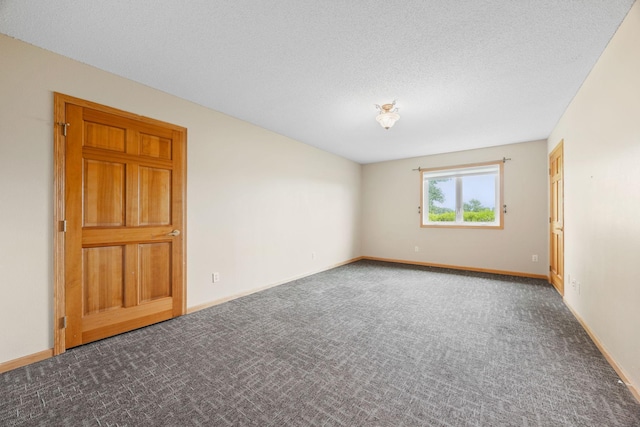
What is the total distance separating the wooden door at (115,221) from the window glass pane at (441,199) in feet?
15.9

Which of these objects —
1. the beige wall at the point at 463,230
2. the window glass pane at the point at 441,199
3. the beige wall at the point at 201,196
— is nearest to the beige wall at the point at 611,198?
the beige wall at the point at 463,230

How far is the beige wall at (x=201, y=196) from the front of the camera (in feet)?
6.28

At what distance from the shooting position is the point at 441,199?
5535mm

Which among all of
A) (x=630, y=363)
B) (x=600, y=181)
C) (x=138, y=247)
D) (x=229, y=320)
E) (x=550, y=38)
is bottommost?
(x=229, y=320)

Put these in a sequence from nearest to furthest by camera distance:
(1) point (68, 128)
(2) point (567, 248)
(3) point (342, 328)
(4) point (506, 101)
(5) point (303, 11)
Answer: (5) point (303, 11), (1) point (68, 128), (3) point (342, 328), (4) point (506, 101), (2) point (567, 248)

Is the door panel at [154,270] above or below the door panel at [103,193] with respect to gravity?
below

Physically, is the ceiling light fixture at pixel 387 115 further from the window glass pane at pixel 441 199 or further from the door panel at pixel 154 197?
the window glass pane at pixel 441 199

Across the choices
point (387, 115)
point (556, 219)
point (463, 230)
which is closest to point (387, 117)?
point (387, 115)

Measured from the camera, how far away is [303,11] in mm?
1646

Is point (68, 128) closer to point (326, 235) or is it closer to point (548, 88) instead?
point (326, 235)

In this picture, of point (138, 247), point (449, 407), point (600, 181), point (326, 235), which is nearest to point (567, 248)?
point (600, 181)

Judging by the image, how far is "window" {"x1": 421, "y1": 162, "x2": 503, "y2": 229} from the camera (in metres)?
4.96

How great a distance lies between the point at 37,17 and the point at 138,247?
73.6 inches

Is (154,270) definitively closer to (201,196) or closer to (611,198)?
(201,196)
